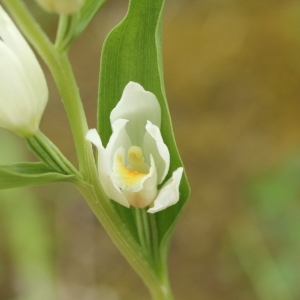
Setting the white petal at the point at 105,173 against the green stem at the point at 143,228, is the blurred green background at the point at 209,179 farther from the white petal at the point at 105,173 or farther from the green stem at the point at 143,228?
the white petal at the point at 105,173

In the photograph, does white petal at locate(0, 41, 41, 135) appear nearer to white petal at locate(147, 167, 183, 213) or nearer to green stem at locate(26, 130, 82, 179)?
green stem at locate(26, 130, 82, 179)

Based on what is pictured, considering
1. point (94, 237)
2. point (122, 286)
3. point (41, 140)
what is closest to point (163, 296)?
point (41, 140)

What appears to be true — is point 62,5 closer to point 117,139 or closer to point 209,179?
point 117,139

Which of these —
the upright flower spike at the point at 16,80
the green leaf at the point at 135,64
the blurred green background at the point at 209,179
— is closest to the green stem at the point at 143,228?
the green leaf at the point at 135,64

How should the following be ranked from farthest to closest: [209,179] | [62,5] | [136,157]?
[209,179] < [136,157] < [62,5]

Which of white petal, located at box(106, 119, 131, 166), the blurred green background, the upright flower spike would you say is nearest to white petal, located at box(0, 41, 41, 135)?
the upright flower spike

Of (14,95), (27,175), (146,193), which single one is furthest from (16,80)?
(146,193)
